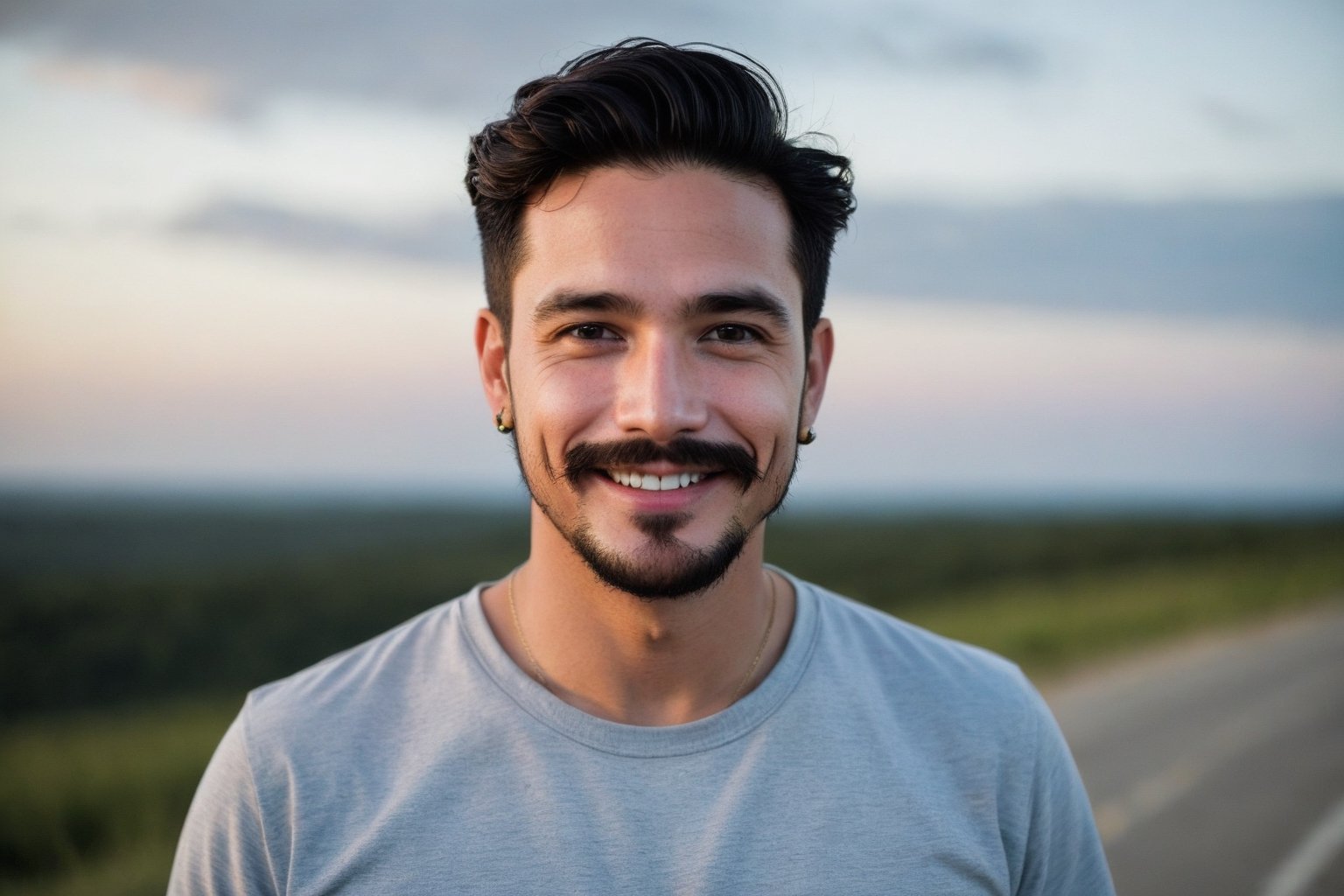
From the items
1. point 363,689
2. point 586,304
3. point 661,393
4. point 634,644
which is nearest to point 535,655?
Answer: point 634,644

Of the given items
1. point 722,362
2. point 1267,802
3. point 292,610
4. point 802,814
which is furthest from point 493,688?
point 292,610

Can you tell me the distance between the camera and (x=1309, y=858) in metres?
5.95

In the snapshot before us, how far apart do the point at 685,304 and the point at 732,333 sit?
15 cm

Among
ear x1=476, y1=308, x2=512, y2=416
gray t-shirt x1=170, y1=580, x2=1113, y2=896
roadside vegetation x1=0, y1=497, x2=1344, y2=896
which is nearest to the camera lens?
gray t-shirt x1=170, y1=580, x2=1113, y2=896

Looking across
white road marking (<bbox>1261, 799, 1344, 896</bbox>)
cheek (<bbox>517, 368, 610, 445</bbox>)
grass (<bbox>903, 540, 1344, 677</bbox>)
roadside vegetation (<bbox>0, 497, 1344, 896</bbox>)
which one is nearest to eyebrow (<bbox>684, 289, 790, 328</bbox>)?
cheek (<bbox>517, 368, 610, 445</bbox>)

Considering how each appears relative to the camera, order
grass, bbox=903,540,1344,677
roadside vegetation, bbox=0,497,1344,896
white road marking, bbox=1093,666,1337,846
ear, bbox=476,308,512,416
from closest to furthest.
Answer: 1. ear, bbox=476,308,512,416
2. white road marking, bbox=1093,666,1337,846
3. roadside vegetation, bbox=0,497,1344,896
4. grass, bbox=903,540,1344,677

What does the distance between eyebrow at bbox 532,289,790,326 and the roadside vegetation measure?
651 cm

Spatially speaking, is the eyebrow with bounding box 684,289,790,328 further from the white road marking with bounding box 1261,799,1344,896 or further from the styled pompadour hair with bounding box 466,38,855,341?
the white road marking with bounding box 1261,799,1344,896

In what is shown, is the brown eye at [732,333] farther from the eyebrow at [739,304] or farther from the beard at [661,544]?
the beard at [661,544]

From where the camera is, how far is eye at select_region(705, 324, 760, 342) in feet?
7.21

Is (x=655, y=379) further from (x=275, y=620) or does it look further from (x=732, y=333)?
A: (x=275, y=620)

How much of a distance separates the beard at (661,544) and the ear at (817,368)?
1.32 ft

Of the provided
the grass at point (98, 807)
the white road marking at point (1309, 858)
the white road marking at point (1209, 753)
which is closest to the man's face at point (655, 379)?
the white road marking at point (1209, 753)

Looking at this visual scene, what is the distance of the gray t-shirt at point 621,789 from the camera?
6.56 feet
